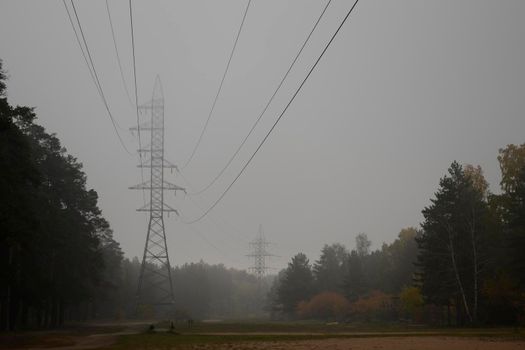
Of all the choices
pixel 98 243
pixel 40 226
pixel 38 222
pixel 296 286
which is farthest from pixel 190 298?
pixel 38 222

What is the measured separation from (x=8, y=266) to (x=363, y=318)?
59.3 m

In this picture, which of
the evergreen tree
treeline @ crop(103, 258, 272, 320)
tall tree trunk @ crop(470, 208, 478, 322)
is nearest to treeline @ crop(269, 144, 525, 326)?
tall tree trunk @ crop(470, 208, 478, 322)

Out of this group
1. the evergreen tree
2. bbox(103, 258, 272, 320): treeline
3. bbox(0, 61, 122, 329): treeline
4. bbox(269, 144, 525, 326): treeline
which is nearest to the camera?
bbox(0, 61, 122, 329): treeline

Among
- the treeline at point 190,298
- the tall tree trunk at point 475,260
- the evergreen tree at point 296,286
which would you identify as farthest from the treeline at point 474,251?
the treeline at point 190,298

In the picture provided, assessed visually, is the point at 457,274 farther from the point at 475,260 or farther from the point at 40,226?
the point at 40,226

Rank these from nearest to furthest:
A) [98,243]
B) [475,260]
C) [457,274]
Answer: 1. [475,260]
2. [457,274]
3. [98,243]

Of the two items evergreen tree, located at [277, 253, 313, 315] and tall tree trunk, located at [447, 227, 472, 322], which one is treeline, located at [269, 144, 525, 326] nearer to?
tall tree trunk, located at [447, 227, 472, 322]

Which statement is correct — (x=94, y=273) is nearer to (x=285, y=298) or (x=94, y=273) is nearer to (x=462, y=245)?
(x=462, y=245)

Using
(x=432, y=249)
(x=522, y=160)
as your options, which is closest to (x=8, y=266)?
(x=432, y=249)

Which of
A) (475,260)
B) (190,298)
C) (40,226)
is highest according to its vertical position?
(40,226)

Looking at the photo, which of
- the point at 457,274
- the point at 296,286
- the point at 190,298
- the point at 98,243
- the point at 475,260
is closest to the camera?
the point at 475,260

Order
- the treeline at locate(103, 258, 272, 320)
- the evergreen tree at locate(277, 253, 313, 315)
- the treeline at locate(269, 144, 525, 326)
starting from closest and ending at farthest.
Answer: the treeline at locate(269, 144, 525, 326) < the treeline at locate(103, 258, 272, 320) < the evergreen tree at locate(277, 253, 313, 315)

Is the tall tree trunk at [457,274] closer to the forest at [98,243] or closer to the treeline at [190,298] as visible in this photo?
the forest at [98,243]

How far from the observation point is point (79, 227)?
59.0 meters
